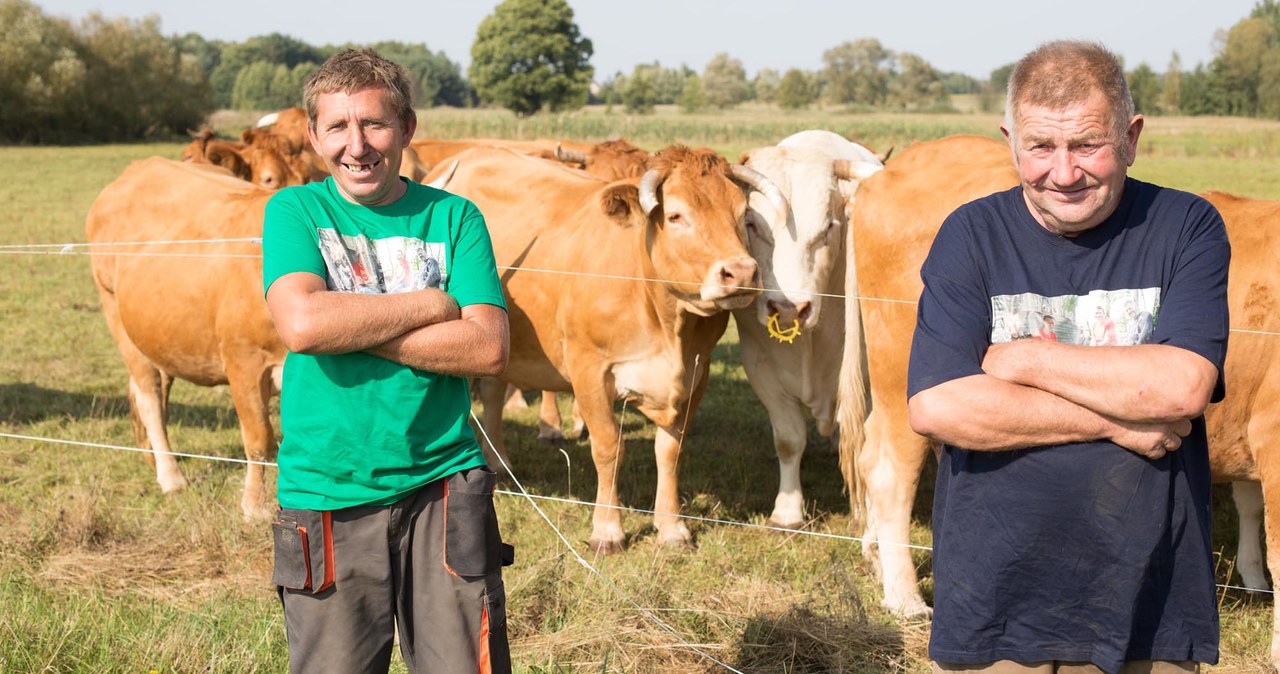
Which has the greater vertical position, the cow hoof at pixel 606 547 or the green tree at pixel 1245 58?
the green tree at pixel 1245 58

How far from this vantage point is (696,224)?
6.05m

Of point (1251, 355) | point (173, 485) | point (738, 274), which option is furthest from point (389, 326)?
point (173, 485)

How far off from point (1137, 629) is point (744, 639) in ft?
6.90

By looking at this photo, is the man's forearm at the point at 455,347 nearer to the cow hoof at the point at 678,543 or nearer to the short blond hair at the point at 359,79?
the short blond hair at the point at 359,79

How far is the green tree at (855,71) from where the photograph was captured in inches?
3600

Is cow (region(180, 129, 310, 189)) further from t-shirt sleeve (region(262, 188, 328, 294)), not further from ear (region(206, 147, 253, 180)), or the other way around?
t-shirt sleeve (region(262, 188, 328, 294))

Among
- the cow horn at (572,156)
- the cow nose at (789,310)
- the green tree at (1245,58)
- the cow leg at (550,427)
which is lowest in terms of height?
the cow leg at (550,427)

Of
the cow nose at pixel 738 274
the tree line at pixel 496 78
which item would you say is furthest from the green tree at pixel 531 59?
the cow nose at pixel 738 274

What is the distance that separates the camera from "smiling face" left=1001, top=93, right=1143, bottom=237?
8.08 feet

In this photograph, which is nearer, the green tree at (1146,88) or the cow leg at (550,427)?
the cow leg at (550,427)

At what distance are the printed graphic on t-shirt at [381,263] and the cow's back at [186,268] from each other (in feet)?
12.5

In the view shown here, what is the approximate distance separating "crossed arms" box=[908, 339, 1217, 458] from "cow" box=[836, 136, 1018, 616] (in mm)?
2578

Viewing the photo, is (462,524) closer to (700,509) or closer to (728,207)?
(728,207)

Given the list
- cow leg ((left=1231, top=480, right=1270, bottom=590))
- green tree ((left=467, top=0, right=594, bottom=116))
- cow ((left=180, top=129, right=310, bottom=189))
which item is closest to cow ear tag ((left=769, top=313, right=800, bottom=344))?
cow leg ((left=1231, top=480, right=1270, bottom=590))
